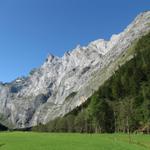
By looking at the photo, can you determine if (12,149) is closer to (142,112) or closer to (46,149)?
(46,149)

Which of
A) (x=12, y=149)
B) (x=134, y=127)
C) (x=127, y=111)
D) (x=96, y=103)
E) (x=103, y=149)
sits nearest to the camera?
(x=103, y=149)

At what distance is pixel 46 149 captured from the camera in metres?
55.8

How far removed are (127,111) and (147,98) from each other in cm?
3609

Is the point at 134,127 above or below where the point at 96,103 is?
below

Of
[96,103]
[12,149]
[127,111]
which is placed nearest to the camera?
[12,149]

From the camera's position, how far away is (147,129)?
135250 millimetres

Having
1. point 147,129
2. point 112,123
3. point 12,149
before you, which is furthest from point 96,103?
point 12,149

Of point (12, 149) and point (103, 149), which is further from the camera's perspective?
point (12, 149)

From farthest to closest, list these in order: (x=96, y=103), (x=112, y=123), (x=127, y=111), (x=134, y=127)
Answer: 1. (x=112, y=123)
2. (x=96, y=103)
3. (x=134, y=127)
4. (x=127, y=111)

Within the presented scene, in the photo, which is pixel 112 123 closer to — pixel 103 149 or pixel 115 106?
pixel 115 106

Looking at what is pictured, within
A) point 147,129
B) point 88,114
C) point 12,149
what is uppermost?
point 88,114

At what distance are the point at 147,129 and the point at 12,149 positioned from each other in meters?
87.4

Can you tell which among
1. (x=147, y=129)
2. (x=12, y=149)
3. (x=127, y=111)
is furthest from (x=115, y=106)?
(x=12, y=149)

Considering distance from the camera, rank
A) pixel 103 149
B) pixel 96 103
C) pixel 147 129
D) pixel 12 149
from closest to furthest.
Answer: pixel 103 149 < pixel 12 149 < pixel 147 129 < pixel 96 103
